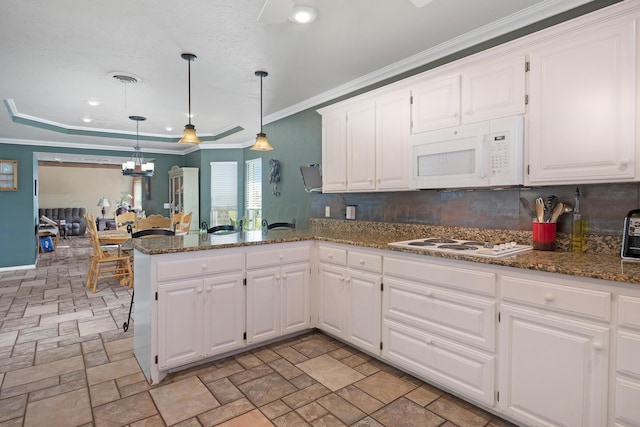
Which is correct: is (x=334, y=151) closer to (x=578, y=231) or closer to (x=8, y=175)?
(x=578, y=231)

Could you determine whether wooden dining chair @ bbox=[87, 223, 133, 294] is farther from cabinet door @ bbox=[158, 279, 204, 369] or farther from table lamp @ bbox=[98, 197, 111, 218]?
table lamp @ bbox=[98, 197, 111, 218]

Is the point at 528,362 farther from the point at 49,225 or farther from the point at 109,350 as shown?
the point at 49,225

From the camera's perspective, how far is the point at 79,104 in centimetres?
443

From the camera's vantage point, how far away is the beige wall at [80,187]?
11.9 meters

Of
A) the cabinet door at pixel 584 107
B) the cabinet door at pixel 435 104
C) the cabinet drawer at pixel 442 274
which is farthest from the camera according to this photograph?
the cabinet door at pixel 435 104

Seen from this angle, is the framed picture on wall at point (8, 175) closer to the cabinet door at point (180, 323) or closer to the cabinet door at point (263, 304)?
the cabinet door at point (180, 323)

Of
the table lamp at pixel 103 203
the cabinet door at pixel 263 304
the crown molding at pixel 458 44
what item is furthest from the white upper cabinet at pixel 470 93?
the table lamp at pixel 103 203

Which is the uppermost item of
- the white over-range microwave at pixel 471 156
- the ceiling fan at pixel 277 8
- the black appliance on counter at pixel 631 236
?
the ceiling fan at pixel 277 8

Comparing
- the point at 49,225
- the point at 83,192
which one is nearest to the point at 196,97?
the point at 49,225

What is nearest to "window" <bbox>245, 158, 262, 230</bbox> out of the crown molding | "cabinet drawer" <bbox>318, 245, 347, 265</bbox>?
the crown molding

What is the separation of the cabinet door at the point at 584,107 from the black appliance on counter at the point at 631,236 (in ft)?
0.72

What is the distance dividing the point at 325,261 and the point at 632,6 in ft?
8.06

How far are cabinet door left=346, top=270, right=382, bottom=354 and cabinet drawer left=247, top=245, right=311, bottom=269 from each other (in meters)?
0.51

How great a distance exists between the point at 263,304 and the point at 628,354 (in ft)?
7.35
